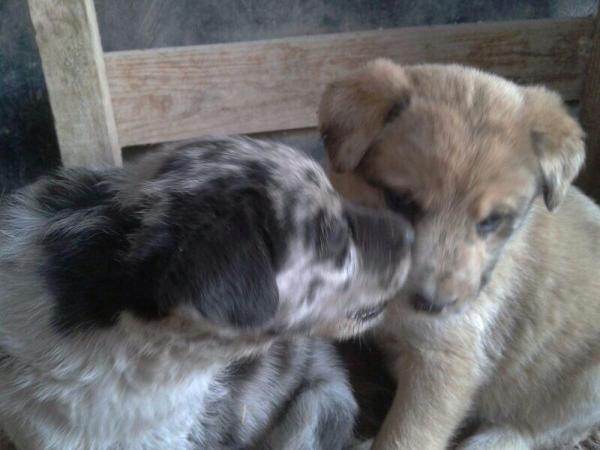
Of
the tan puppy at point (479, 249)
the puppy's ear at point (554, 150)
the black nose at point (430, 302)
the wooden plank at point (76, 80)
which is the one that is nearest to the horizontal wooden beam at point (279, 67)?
the wooden plank at point (76, 80)

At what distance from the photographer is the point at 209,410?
2.81 metres

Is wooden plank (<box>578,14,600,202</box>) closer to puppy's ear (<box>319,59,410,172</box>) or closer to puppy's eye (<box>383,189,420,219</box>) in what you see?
puppy's ear (<box>319,59,410,172</box>)

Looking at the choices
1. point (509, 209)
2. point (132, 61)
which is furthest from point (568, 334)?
point (132, 61)

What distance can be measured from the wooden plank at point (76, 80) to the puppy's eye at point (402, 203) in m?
1.46

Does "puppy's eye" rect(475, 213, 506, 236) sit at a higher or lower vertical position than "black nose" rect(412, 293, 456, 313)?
higher

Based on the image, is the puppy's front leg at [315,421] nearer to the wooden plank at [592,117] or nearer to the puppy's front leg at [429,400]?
the puppy's front leg at [429,400]

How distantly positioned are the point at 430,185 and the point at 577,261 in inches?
43.9

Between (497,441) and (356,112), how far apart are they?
1.82 metres

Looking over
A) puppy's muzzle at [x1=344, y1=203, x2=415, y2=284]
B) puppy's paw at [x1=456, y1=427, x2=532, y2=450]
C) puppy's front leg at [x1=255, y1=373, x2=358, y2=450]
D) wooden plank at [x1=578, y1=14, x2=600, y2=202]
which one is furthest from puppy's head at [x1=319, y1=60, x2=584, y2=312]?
wooden plank at [x1=578, y1=14, x2=600, y2=202]

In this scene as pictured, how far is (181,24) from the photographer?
A: 4148 mm

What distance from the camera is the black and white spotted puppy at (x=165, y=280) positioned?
5.94 ft

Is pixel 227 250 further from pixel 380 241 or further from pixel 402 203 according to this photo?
pixel 402 203

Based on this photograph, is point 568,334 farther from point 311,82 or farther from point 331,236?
point 311,82

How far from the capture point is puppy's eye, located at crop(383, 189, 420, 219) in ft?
8.22
